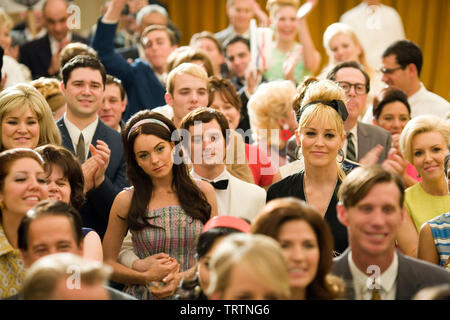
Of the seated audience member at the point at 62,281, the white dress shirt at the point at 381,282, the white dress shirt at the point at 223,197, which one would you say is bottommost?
the seated audience member at the point at 62,281

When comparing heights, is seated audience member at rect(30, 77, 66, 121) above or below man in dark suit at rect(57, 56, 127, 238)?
above

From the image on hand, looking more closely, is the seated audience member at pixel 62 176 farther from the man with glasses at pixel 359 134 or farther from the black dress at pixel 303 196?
the man with glasses at pixel 359 134

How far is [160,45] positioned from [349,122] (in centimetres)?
168

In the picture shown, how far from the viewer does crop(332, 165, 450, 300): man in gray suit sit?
2.31 m

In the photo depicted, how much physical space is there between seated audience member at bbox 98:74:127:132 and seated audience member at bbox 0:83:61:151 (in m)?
0.81

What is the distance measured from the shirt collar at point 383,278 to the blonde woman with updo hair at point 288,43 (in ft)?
10.6

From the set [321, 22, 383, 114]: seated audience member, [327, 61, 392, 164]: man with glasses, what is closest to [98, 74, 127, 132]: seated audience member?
[327, 61, 392, 164]: man with glasses

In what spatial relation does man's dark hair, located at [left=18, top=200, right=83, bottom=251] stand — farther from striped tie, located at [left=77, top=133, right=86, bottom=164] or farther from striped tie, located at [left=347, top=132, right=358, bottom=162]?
striped tie, located at [left=347, top=132, right=358, bottom=162]

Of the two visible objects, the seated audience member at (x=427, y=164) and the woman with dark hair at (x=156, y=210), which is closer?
the woman with dark hair at (x=156, y=210)

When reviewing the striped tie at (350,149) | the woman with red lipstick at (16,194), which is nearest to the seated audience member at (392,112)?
the striped tie at (350,149)

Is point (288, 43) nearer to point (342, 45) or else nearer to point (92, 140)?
point (342, 45)

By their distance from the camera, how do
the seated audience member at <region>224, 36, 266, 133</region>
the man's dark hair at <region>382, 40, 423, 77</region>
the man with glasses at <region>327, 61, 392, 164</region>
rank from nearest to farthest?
1. the man with glasses at <region>327, 61, 392, 164</region>
2. the man's dark hair at <region>382, 40, 423, 77</region>
3. the seated audience member at <region>224, 36, 266, 133</region>

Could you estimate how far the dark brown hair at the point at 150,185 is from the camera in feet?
9.62
